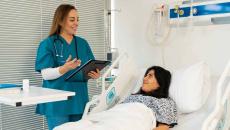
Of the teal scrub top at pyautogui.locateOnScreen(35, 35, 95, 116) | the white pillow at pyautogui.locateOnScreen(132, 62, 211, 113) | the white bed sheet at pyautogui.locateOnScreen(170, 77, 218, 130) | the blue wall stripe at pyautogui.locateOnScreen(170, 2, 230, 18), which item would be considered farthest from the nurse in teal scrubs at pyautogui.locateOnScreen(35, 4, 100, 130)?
the blue wall stripe at pyautogui.locateOnScreen(170, 2, 230, 18)

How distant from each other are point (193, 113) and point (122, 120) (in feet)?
2.20

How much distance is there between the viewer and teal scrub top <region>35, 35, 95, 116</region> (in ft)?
8.55

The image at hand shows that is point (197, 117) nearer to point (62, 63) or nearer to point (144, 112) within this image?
point (144, 112)

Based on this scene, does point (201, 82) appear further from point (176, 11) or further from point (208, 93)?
point (176, 11)

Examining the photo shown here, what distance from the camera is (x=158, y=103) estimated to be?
234 cm

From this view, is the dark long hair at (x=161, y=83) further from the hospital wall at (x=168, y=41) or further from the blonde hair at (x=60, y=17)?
the blonde hair at (x=60, y=17)

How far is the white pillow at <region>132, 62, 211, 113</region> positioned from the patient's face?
0.43 ft

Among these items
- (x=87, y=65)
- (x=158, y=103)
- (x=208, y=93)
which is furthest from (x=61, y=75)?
(x=208, y=93)

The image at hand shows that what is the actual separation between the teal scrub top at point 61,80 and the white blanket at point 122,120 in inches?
21.6

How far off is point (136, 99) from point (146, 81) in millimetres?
163

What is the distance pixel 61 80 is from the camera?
267 cm

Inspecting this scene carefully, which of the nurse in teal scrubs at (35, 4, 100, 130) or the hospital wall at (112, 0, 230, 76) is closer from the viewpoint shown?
the nurse in teal scrubs at (35, 4, 100, 130)

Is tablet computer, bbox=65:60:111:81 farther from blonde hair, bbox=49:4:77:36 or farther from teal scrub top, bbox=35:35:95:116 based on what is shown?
blonde hair, bbox=49:4:77:36

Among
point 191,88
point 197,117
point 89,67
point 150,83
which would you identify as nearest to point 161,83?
point 150,83
